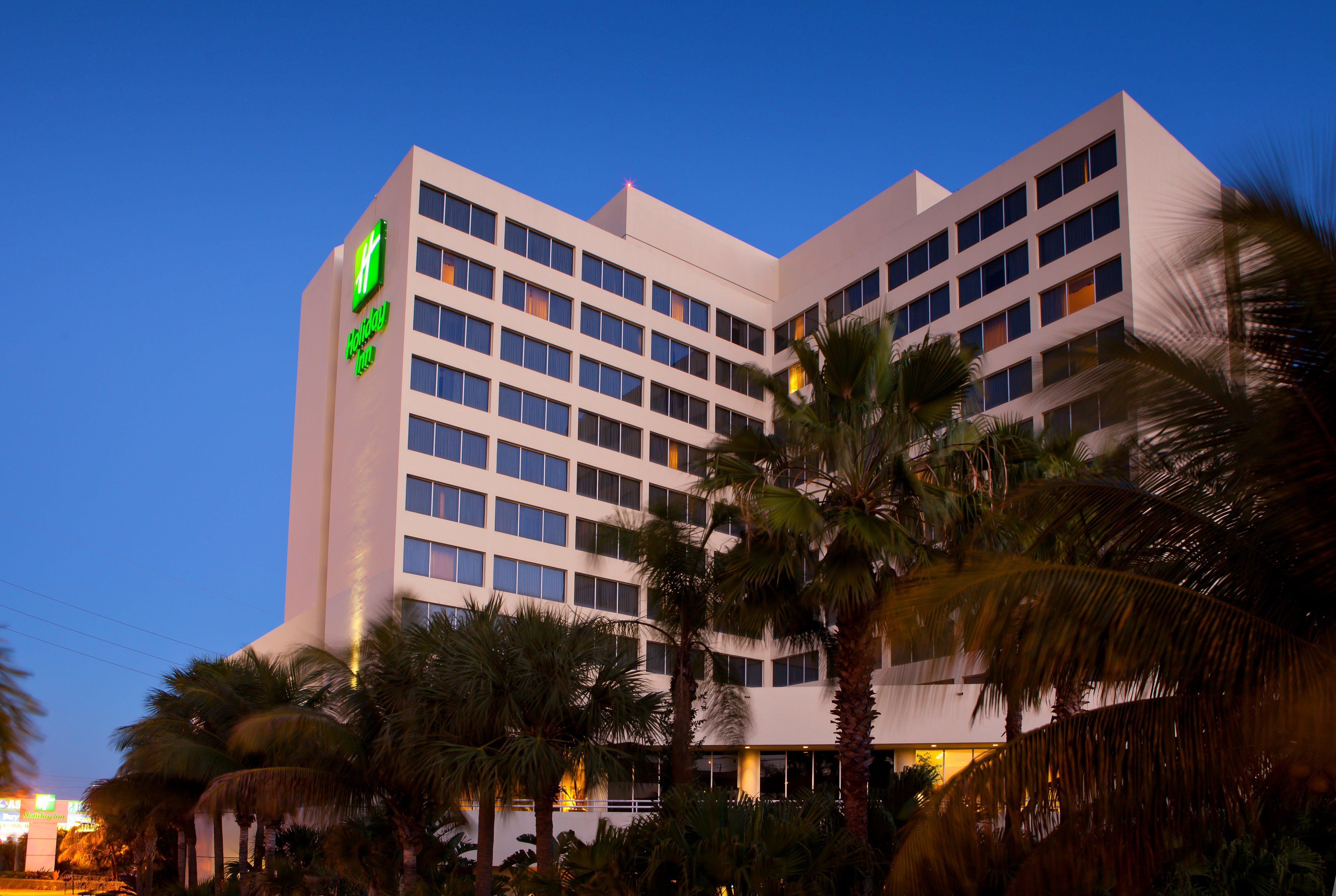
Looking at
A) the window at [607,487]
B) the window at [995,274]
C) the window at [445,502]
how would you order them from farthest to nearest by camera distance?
the window at [607,487] < the window at [445,502] < the window at [995,274]

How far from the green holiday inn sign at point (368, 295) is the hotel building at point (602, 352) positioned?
12cm

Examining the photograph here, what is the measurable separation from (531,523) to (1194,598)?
38.5 m

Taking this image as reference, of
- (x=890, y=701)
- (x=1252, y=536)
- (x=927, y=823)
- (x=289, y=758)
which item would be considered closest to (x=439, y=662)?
(x=289, y=758)

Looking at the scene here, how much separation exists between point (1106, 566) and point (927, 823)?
2744mm

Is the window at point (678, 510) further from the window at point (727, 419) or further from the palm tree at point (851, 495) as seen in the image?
the window at point (727, 419)

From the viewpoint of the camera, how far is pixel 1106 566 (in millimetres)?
10297

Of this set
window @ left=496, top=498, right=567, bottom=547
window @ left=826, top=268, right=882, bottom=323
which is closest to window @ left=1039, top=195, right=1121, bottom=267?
window @ left=826, top=268, right=882, bottom=323

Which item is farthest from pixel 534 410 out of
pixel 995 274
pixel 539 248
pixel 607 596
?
pixel 995 274

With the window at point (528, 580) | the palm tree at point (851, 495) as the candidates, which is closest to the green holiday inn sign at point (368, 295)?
the window at point (528, 580)

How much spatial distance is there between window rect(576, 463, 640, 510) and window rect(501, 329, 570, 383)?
3.96 meters

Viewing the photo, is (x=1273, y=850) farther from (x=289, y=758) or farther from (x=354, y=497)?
(x=354, y=497)

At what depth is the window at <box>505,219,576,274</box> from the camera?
47812 mm

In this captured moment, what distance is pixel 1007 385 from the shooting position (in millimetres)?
42906

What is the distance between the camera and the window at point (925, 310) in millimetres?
46156
